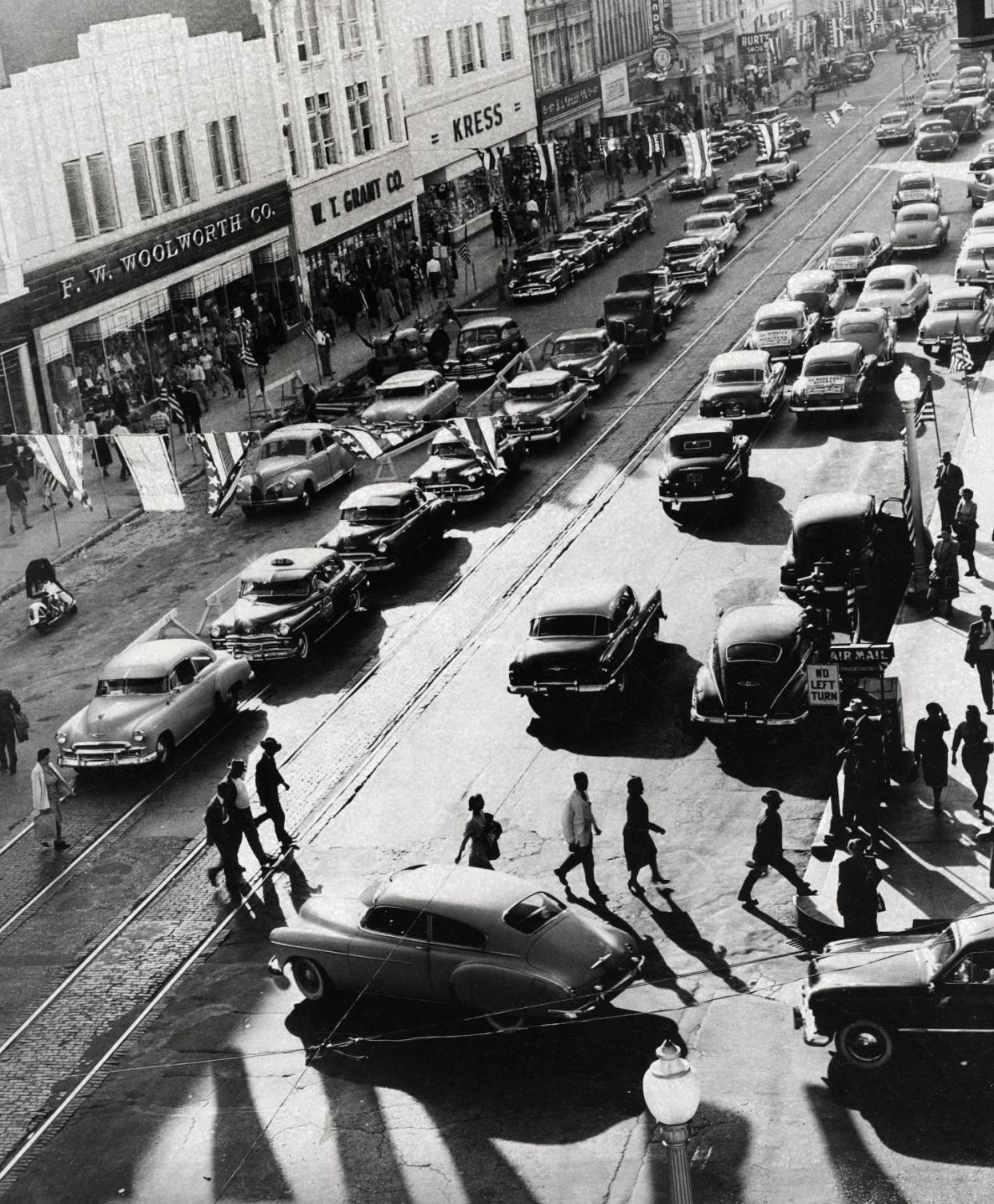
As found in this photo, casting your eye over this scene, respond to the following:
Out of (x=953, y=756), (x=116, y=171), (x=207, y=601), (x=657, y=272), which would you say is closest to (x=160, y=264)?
(x=116, y=171)

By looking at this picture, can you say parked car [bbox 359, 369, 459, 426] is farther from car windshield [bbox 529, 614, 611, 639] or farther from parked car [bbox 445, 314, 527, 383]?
car windshield [bbox 529, 614, 611, 639]

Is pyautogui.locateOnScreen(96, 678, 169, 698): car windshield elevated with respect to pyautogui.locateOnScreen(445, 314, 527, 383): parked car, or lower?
elevated

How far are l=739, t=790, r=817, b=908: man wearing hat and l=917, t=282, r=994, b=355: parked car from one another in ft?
79.8

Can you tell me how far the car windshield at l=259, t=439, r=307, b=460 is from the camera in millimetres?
36750

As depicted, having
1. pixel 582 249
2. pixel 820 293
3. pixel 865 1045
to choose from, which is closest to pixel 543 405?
pixel 820 293

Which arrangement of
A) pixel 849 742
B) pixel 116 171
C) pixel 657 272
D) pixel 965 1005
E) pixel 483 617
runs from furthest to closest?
pixel 657 272 < pixel 116 171 < pixel 483 617 < pixel 849 742 < pixel 965 1005

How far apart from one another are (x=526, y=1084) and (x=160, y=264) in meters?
37.9

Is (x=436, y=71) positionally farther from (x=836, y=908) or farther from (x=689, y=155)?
(x=836, y=908)

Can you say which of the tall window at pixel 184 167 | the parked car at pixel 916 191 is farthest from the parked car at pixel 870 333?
the tall window at pixel 184 167

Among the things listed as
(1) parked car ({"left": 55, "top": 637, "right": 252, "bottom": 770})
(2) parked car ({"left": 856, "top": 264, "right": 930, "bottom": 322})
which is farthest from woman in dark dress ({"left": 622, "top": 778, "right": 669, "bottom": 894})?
(2) parked car ({"left": 856, "top": 264, "right": 930, "bottom": 322})

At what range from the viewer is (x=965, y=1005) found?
45.5 ft

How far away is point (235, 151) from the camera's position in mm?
54094

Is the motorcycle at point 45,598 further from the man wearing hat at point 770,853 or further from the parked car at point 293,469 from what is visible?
the man wearing hat at point 770,853

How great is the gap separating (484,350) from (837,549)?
2044cm
